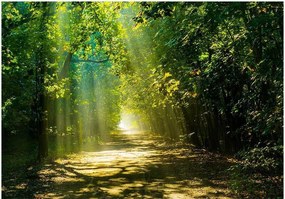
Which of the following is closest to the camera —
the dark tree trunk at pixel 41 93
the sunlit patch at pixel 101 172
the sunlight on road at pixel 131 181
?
the sunlight on road at pixel 131 181

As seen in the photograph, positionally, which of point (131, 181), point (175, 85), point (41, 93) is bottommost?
point (131, 181)

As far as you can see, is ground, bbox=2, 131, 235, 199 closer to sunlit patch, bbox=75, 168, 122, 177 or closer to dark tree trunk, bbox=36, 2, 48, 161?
sunlit patch, bbox=75, 168, 122, 177

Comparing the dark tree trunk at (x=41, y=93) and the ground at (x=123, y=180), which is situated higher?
the dark tree trunk at (x=41, y=93)

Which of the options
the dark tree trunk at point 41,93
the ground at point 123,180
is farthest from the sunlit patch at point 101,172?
the dark tree trunk at point 41,93

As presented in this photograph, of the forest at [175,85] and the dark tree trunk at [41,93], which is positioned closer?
the forest at [175,85]

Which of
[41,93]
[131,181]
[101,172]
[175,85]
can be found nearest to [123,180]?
[131,181]

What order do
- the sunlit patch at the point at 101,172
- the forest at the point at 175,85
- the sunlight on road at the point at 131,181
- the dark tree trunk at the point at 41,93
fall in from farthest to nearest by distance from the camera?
the dark tree trunk at the point at 41,93 < the sunlit patch at the point at 101,172 < the sunlight on road at the point at 131,181 < the forest at the point at 175,85

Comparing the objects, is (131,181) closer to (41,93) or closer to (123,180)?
(123,180)

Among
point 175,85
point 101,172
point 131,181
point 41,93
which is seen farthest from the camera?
point 41,93

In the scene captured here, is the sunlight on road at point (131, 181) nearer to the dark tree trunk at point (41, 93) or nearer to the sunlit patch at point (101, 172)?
the sunlit patch at point (101, 172)

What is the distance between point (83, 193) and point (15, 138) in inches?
851

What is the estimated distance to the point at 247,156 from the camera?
9414 millimetres

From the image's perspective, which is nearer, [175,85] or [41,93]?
[175,85]

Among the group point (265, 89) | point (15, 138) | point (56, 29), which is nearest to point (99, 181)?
point (265, 89)
